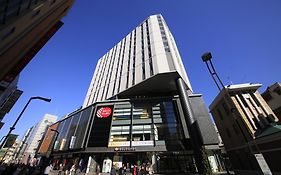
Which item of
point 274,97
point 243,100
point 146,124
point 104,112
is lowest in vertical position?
point 146,124

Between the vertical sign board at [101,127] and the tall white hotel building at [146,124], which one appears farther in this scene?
the vertical sign board at [101,127]

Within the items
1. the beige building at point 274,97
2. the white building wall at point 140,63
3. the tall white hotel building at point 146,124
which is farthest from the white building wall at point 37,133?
the beige building at point 274,97

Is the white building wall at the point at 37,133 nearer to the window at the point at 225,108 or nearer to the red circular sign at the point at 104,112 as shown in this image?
the red circular sign at the point at 104,112

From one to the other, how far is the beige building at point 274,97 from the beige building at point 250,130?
337cm

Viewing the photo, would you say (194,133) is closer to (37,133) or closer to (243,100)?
(243,100)

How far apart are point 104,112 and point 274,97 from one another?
107 feet

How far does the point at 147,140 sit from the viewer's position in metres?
26.3

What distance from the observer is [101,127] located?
29.1 meters

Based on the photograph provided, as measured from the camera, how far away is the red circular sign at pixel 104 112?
30.8 meters

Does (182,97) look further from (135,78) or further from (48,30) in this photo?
(48,30)

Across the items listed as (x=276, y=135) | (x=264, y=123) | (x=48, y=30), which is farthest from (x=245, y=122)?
(x=48, y=30)

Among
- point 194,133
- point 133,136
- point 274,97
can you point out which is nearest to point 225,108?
point 274,97

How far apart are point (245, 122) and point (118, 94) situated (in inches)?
1030

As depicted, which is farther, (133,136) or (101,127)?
(101,127)
